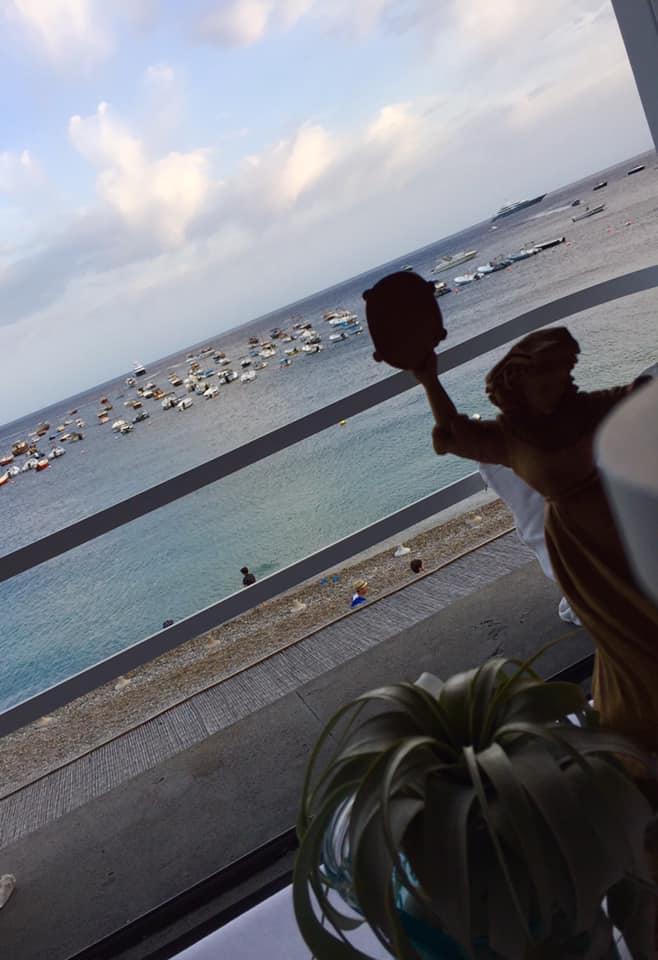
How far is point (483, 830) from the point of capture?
54 centimetres

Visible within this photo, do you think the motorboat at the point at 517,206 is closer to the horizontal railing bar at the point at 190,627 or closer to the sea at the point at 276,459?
the sea at the point at 276,459

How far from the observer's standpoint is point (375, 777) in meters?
0.56

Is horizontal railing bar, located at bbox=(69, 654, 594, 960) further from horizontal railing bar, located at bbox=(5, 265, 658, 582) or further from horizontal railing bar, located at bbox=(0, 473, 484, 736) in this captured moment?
horizontal railing bar, located at bbox=(5, 265, 658, 582)

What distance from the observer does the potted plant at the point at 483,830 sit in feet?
1.69

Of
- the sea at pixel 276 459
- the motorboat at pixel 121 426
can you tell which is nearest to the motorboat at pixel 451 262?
the sea at pixel 276 459

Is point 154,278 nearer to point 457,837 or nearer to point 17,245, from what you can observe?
point 17,245

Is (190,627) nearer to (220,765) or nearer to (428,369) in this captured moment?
(220,765)

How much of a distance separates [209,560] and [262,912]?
6852mm

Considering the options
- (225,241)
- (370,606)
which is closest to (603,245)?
(370,606)

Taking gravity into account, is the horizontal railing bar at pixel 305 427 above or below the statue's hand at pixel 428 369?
below

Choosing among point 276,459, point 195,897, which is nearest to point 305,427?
point 195,897

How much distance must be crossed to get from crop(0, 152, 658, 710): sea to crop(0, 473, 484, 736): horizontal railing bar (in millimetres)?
142

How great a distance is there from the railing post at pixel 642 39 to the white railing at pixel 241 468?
2.21 feet

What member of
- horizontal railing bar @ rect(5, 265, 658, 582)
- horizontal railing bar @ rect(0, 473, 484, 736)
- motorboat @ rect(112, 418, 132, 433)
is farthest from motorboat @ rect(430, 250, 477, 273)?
motorboat @ rect(112, 418, 132, 433)
